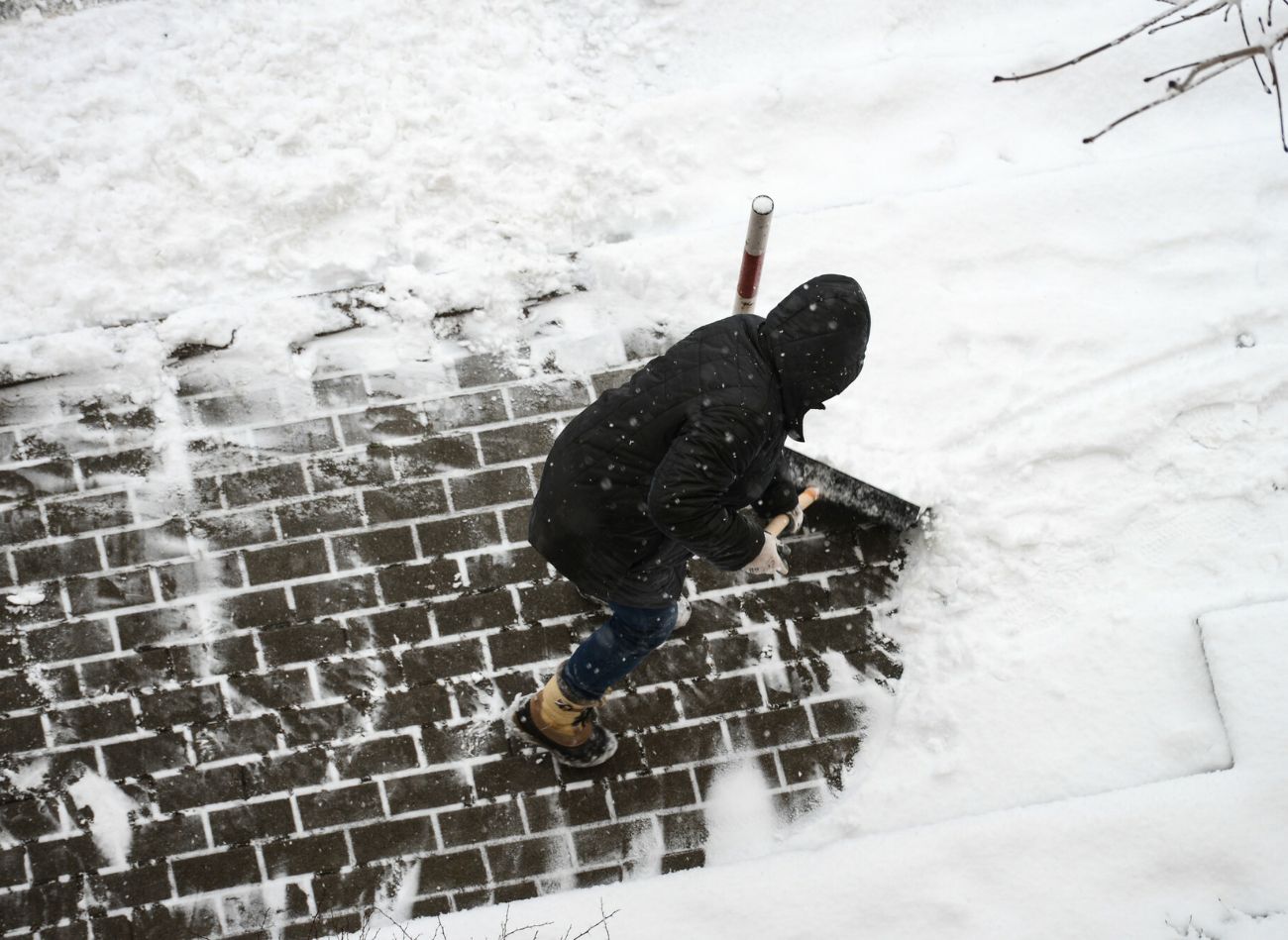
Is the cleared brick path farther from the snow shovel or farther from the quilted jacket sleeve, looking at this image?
the quilted jacket sleeve

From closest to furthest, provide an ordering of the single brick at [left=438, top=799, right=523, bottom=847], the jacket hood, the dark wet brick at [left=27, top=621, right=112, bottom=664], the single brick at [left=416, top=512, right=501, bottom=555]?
the jacket hood
the single brick at [left=438, top=799, right=523, bottom=847]
the dark wet brick at [left=27, top=621, right=112, bottom=664]
the single brick at [left=416, top=512, right=501, bottom=555]

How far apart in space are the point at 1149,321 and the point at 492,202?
2.79 m

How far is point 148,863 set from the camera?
357cm

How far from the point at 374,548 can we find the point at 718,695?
150 cm

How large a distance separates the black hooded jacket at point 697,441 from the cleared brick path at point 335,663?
1070 mm

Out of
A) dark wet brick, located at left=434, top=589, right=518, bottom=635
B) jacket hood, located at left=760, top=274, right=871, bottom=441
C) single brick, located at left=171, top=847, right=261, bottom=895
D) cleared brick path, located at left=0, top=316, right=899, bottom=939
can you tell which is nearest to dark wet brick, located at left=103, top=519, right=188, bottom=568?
cleared brick path, located at left=0, top=316, right=899, bottom=939

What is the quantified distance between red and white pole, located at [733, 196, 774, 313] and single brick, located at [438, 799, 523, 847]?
2.13m

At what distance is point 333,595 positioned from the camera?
3770 millimetres

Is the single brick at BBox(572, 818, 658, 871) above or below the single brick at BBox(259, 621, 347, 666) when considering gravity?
below

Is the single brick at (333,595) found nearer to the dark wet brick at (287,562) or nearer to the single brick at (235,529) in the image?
the dark wet brick at (287,562)

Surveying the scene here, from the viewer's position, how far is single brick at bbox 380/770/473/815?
3.62m

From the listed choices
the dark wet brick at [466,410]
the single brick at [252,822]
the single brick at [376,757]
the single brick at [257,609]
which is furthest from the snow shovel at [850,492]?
the single brick at [252,822]

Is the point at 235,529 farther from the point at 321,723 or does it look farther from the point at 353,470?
the point at 321,723

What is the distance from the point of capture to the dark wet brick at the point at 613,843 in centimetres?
361
